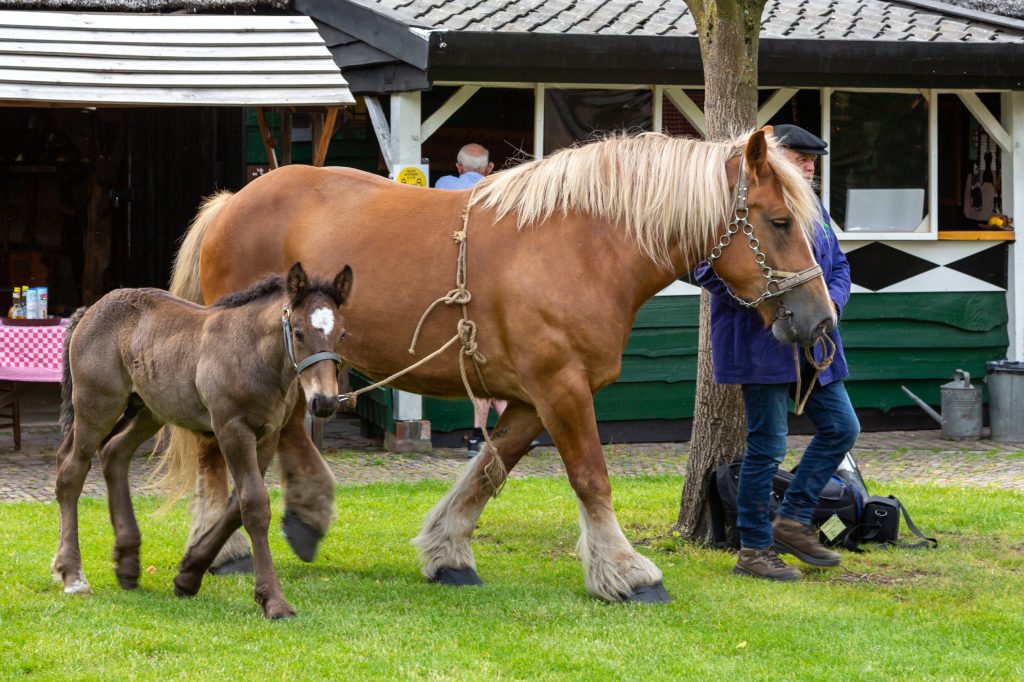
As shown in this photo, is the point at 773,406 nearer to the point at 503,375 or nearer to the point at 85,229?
A: the point at 503,375

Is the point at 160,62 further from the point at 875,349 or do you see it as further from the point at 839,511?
the point at 875,349

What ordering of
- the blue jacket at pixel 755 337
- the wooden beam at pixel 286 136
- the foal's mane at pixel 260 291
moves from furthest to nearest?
the wooden beam at pixel 286 136 < the blue jacket at pixel 755 337 < the foal's mane at pixel 260 291

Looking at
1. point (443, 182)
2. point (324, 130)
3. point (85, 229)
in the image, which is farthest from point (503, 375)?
point (85, 229)

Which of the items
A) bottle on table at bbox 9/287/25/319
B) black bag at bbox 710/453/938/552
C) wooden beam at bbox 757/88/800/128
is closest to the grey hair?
wooden beam at bbox 757/88/800/128

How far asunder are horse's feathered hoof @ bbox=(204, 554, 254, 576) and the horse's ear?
2726 mm

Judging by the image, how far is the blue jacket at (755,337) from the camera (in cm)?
533

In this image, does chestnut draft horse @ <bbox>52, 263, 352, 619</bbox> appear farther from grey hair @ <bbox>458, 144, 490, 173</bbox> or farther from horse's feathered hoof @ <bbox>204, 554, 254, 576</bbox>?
grey hair @ <bbox>458, 144, 490, 173</bbox>

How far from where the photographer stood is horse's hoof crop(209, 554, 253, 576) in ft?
18.2

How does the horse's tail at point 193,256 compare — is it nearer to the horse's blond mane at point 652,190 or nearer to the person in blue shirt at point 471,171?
the horse's blond mane at point 652,190

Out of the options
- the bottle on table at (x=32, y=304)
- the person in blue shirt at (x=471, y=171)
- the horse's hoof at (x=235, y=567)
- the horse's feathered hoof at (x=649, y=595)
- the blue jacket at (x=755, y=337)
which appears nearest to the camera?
the horse's feathered hoof at (x=649, y=595)

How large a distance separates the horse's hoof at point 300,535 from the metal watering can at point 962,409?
20.8 feet

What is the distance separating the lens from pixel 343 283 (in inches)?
181

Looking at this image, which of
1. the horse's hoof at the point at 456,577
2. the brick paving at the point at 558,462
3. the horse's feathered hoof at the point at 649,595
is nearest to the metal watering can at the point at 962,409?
the brick paving at the point at 558,462

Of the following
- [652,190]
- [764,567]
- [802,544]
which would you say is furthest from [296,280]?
[802,544]
